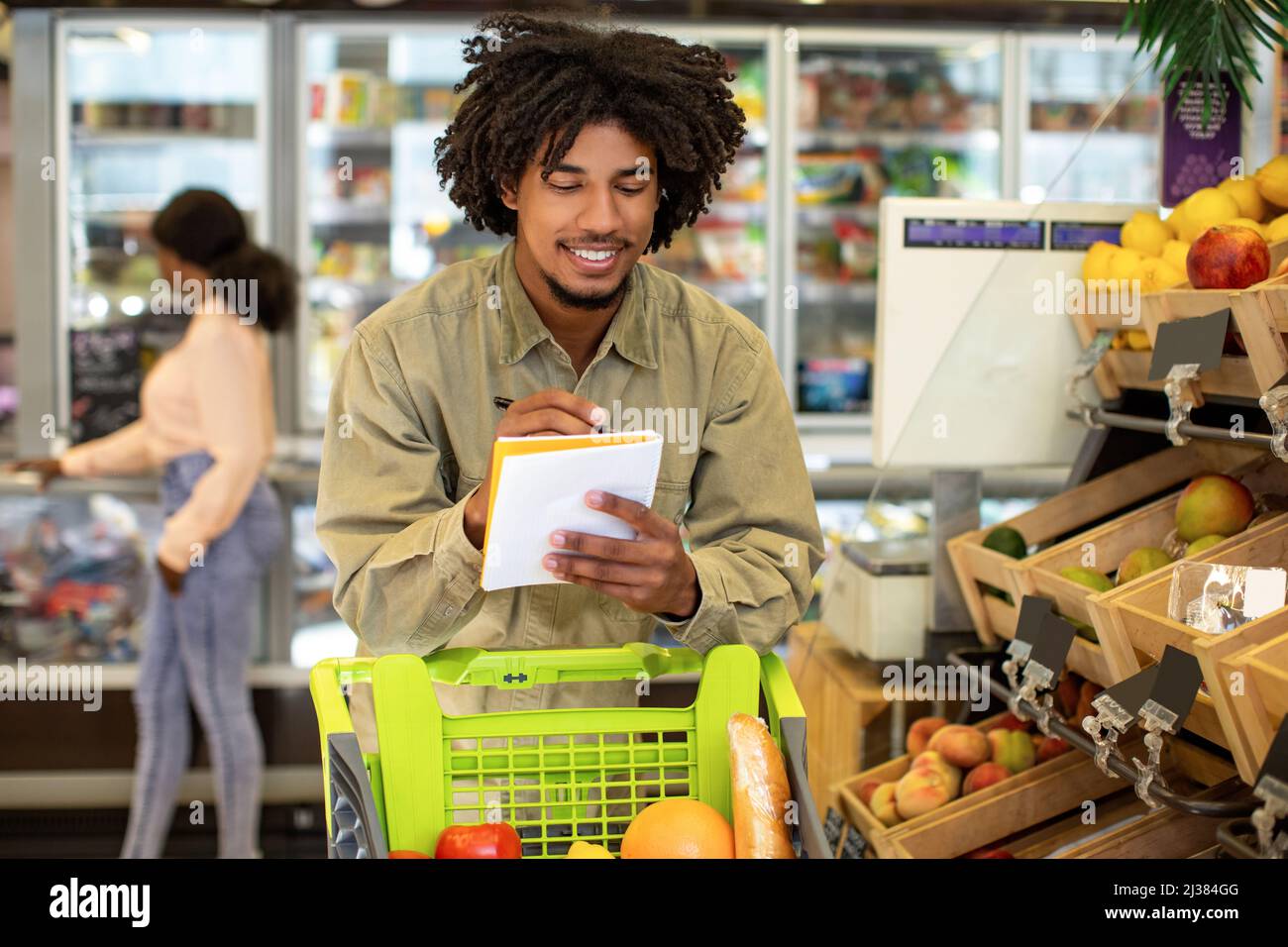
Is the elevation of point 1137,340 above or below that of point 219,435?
above

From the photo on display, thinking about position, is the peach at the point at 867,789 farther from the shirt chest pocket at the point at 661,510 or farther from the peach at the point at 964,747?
the shirt chest pocket at the point at 661,510

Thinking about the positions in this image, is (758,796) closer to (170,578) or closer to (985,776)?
(985,776)

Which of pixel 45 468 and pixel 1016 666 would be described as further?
pixel 45 468

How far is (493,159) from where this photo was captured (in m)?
1.56

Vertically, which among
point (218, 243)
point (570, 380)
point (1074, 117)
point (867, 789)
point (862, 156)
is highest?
point (1074, 117)

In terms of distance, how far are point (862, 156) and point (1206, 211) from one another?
10.3 ft

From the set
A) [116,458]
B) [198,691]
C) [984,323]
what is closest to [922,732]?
[984,323]

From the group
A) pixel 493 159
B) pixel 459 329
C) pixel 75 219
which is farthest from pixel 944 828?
pixel 75 219

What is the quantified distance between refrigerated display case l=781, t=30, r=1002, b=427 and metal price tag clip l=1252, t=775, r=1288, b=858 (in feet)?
11.3

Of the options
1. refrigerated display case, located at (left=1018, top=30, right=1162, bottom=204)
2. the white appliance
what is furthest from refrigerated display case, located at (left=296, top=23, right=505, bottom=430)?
the white appliance

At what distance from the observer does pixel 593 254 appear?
58.1 inches

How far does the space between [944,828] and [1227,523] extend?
56 cm

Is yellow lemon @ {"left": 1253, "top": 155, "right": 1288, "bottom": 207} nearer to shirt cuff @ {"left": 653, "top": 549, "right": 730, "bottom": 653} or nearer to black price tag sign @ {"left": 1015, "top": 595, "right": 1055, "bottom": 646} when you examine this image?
black price tag sign @ {"left": 1015, "top": 595, "right": 1055, "bottom": 646}
